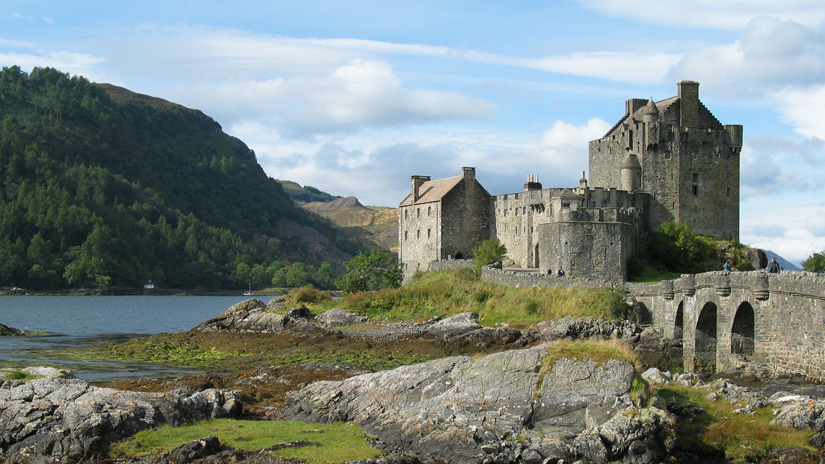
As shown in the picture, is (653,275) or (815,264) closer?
(653,275)

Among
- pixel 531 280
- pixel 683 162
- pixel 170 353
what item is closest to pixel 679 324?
pixel 531 280

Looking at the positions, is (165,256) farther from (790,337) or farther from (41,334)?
(790,337)

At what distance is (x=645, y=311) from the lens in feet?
140

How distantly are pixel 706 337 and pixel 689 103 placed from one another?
27140mm

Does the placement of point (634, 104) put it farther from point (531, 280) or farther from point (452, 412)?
point (452, 412)

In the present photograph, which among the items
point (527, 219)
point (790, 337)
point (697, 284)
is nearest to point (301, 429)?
point (790, 337)

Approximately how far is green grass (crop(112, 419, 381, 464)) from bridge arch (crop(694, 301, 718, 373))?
18203 mm

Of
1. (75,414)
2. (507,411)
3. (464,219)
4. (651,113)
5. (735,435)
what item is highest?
(651,113)

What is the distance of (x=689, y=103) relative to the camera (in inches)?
2269

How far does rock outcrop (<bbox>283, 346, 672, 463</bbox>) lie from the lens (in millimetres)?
18297

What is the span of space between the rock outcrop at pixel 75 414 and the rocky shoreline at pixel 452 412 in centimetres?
2

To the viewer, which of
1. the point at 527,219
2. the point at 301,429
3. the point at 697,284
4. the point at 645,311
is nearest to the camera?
the point at 301,429

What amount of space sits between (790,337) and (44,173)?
164 meters

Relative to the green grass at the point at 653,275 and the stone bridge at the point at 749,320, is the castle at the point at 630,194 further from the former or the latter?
the stone bridge at the point at 749,320
